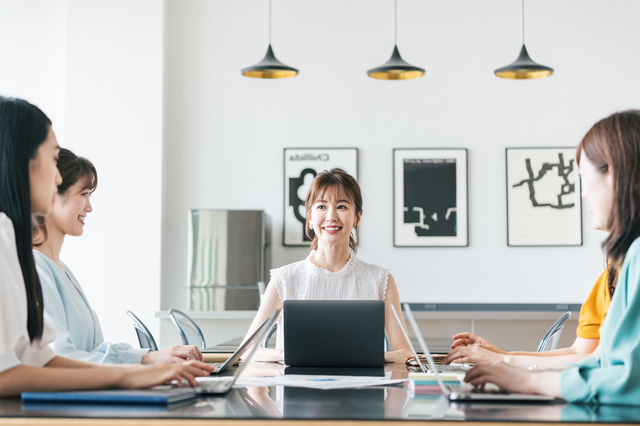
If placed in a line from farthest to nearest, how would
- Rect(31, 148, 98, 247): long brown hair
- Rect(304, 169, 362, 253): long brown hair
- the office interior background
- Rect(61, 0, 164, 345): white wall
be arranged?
1. the office interior background
2. Rect(61, 0, 164, 345): white wall
3. Rect(304, 169, 362, 253): long brown hair
4. Rect(31, 148, 98, 247): long brown hair

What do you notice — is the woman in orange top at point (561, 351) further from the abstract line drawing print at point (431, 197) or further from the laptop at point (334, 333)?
the abstract line drawing print at point (431, 197)

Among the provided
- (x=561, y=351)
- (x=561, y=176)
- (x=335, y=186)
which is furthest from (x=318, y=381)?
(x=561, y=176)

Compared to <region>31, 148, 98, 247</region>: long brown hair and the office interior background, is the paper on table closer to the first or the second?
<region>31, 148, 98, 247</region>: long brown hair

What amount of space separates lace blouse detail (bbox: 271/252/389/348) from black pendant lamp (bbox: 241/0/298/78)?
1.79 metres

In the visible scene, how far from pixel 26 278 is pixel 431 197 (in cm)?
446

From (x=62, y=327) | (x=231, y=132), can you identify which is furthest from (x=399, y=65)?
(x=62, y=327)

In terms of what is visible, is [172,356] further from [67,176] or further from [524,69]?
[524,69]

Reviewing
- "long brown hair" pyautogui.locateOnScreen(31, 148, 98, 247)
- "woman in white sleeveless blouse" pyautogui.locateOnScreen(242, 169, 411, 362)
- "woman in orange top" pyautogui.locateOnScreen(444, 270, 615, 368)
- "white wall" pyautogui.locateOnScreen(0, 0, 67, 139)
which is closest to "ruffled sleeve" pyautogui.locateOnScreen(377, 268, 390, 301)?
"woman in white sleeveless blouse" pyautogui.locateOnScreen(242, 169, 411, 362)

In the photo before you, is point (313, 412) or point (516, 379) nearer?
point (313, 412)

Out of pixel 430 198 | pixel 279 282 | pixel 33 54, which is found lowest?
pixel 279 282

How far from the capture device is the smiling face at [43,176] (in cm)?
129

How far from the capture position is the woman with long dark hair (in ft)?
3.88

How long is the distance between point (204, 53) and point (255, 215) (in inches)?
65.5

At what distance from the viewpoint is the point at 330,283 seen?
2.63 metres
